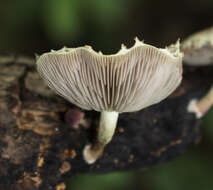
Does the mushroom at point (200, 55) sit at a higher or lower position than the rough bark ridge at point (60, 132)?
higher

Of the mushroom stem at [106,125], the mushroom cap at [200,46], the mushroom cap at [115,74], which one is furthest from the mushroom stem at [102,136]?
the mushroom cap at [200,46]

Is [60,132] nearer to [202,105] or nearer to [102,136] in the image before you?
[102,136]

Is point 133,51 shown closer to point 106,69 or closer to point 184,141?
point 106,69

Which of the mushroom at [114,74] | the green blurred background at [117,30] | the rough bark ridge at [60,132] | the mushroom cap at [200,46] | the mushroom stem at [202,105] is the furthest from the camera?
the green blurred background at [117,30]

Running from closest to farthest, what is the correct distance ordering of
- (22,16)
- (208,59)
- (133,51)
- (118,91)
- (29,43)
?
(133,51) < (118,91) < (208,59) < (22,16) < (29,43)

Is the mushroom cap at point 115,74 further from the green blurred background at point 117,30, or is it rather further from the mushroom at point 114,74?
the green blurred background at point 117,30

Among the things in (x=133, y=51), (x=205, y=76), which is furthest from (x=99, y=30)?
(x=133, y=51)

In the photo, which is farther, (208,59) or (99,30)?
(99,30)
